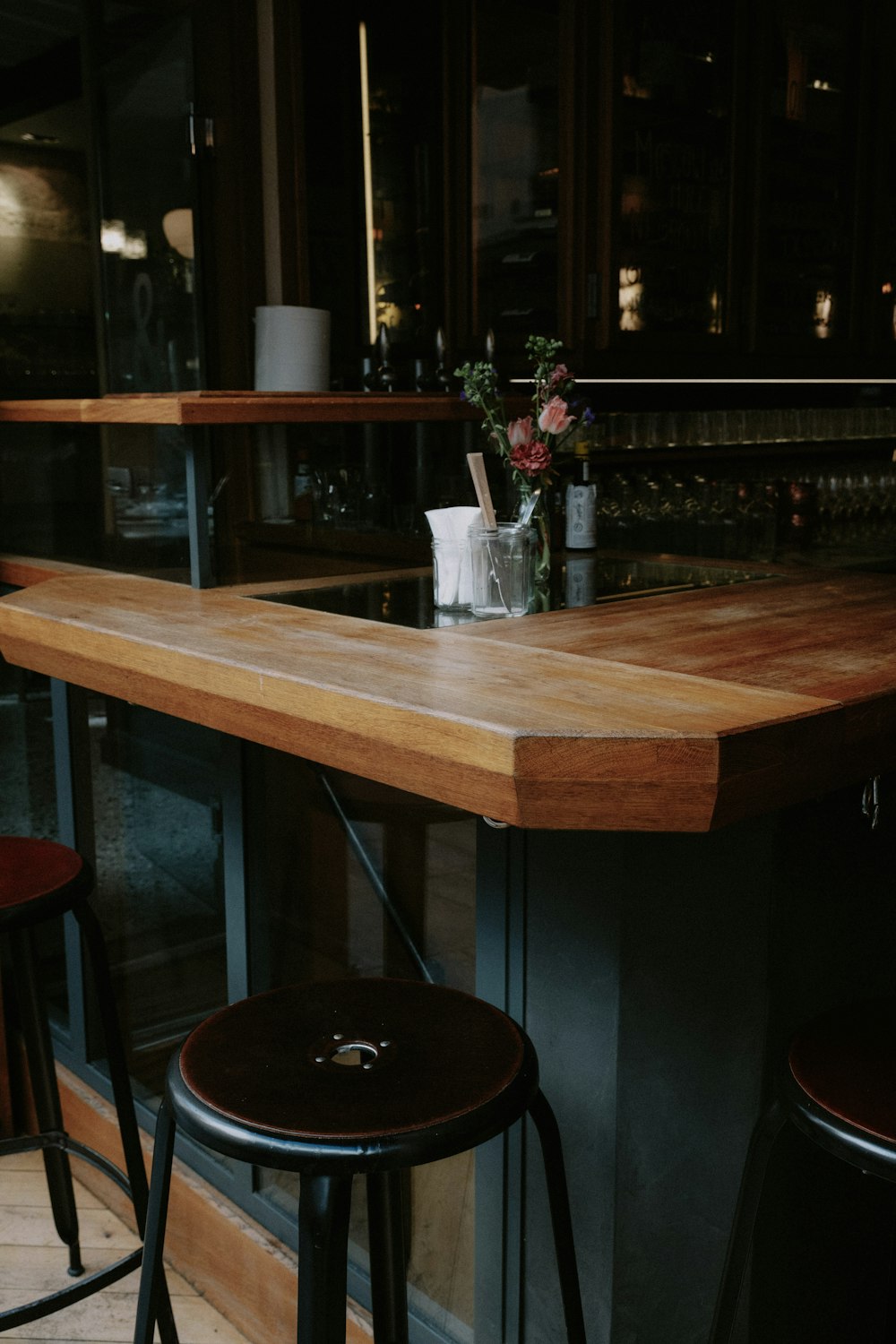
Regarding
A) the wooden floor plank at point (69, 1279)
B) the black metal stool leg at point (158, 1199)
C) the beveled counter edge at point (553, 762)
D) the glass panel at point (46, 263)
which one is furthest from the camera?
the glass panel at point (46, 263)

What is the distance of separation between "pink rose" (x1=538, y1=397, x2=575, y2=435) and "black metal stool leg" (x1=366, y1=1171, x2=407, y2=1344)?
1149 mm

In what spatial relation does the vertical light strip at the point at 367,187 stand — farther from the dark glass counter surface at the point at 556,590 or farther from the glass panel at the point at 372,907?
the glass panel at the point at 372,907

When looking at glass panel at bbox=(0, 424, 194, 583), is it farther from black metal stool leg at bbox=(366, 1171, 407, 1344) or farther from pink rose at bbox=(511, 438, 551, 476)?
black metal stool leg at bbox=(366, 1171, 407, 1344)

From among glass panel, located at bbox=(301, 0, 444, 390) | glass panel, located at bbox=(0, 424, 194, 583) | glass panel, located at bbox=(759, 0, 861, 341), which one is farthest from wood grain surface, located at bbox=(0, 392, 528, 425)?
glass panel, located at bbox=(759, 0, 861, 341)

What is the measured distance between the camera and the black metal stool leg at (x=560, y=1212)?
50.1 inches

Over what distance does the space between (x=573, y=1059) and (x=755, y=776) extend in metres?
0.56

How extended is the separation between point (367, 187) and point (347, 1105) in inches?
132

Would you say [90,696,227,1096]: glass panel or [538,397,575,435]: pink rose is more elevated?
[538,397,575,435]: pink rose

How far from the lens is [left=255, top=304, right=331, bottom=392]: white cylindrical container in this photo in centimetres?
247

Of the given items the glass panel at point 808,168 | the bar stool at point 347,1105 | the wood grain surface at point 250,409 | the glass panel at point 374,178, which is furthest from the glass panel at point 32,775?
the glass panel at point 808,168

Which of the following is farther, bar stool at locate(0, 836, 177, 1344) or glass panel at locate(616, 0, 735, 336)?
glass panel at locate(616, 0, 735, 336)

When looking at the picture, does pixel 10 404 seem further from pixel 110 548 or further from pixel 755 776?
pixel 755 776

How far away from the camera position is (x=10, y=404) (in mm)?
2613

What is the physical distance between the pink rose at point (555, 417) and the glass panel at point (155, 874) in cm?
86
